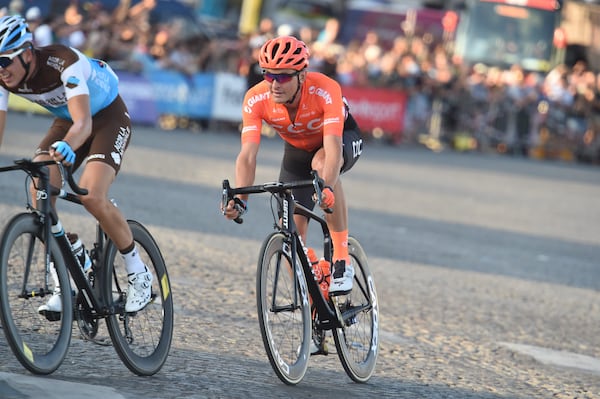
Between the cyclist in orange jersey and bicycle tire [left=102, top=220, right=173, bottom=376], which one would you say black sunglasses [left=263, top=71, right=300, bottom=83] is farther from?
bicycle tire [left=102, top=220, right=173, bottom=376]

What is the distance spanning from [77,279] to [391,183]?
14.3m

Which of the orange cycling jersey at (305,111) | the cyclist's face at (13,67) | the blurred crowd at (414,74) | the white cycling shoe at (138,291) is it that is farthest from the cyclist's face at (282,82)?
the blurred crowd at (414,74)

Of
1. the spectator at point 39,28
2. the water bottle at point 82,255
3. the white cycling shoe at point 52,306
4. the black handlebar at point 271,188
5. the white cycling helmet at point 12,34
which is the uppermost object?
the spectator at point 39,28

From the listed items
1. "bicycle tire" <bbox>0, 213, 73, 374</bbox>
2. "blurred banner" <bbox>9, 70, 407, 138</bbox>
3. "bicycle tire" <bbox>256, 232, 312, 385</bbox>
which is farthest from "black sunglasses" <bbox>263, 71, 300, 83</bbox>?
"blurred banner" <bbox>9, 70, 407, 138</bbox>

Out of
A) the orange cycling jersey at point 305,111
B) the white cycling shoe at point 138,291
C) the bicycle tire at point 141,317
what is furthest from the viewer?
the orange cycling jersey at point 305,111

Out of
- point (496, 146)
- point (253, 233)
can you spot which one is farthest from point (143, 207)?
point (496, 146)

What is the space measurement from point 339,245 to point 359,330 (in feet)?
1.75

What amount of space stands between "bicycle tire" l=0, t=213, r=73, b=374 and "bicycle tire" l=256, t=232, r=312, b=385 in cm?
103

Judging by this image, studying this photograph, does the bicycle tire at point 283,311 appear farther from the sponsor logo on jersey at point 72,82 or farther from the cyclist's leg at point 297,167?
the sponsor logo on jersey at point 72,82

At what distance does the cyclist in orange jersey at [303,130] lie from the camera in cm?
661

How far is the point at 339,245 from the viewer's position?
716 centimetres

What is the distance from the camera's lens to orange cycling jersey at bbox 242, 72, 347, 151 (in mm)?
6820

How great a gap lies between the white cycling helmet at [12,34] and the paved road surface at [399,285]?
158 cm

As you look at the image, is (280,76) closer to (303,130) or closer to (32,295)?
(303,130)
